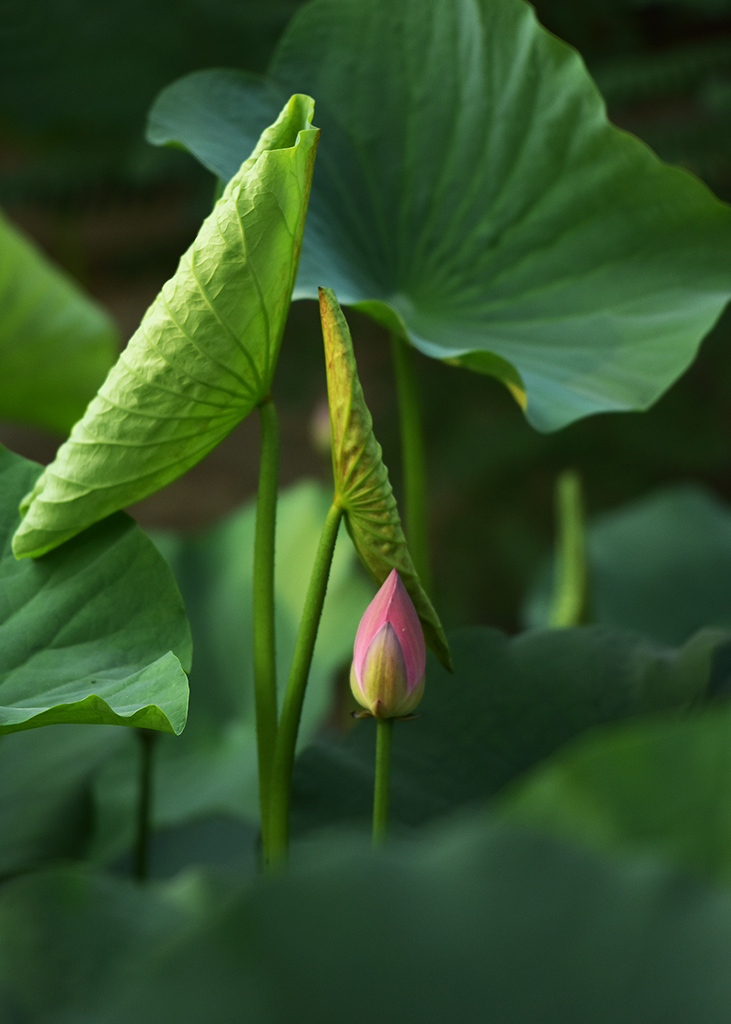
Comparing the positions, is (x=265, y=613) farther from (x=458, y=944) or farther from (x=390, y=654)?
(x=458, y=944)

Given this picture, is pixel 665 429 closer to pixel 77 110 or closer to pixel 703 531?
pixel 703 531

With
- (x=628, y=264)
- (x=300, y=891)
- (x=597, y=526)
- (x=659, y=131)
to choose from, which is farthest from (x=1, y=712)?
(x=659, y=131)

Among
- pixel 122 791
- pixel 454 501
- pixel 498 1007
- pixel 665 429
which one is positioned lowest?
pixel 454 501

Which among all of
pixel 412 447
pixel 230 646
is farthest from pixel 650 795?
pixel 230 646

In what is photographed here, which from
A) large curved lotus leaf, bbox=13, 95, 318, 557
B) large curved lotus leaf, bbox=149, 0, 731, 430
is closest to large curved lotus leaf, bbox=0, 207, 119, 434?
large curved lotus leaf, bbox=149, 0, 731, 430

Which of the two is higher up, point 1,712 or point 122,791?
point 1,712

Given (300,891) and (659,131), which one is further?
(659,131)

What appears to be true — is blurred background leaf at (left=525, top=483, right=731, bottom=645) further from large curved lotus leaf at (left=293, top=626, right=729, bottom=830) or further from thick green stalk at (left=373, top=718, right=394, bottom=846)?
thick green stalk at (left=373, top=718, right=394, bottom=846)

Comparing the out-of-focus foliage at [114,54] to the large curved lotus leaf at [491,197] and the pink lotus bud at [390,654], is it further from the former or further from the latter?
the pink lotus bud at [390,654]
